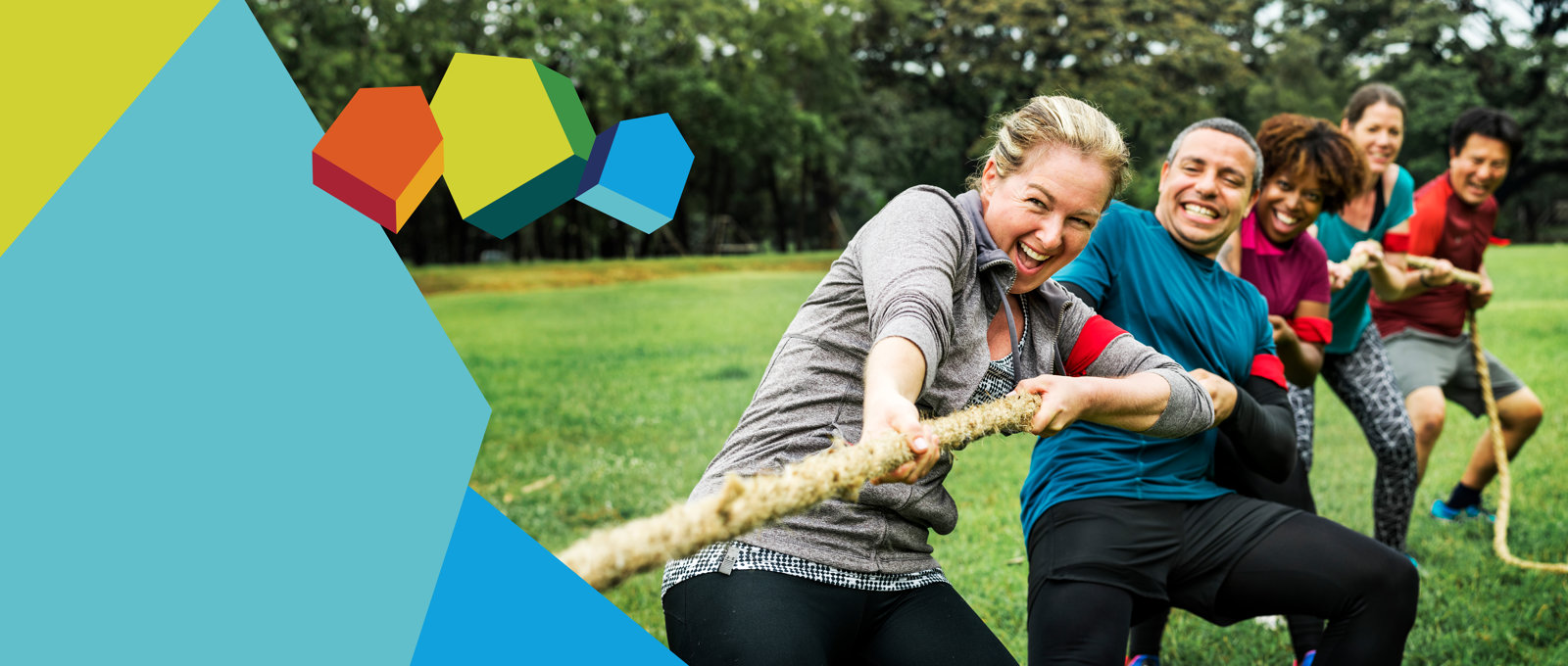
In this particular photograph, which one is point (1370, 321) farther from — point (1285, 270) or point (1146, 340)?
point (1146, 340)

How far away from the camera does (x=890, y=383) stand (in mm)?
1854

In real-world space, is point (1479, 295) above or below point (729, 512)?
below

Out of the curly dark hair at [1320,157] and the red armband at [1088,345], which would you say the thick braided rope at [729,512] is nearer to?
the red armband at [1088,345]

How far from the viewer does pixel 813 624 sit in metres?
2.15

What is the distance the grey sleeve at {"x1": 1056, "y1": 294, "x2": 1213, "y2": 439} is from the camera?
2.56 metres

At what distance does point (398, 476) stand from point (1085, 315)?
164 centimetres

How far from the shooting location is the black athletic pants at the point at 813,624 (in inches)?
82.3

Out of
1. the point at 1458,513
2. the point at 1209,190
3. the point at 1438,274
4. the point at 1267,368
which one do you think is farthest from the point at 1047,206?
the point at 1458,513

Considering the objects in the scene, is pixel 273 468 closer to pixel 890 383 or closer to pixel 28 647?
pixel 28 647

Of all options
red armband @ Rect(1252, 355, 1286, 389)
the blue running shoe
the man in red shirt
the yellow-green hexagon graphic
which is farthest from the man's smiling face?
the blue running shoe

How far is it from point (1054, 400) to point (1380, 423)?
10.5 feet

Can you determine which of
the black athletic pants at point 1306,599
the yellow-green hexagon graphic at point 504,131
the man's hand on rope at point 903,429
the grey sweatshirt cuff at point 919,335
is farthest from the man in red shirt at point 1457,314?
the yellow-green hexagon graphic at point 504,131

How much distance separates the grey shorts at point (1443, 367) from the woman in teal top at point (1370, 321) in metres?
0.59

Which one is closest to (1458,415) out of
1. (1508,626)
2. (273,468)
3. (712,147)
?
(1508,626)
